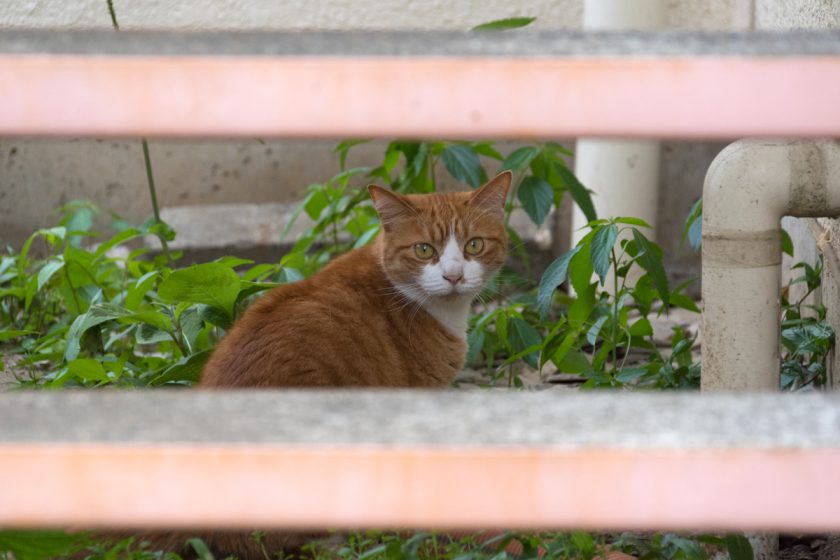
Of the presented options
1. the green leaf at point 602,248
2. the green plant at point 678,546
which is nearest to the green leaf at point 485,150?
the green leaf at point 602,248

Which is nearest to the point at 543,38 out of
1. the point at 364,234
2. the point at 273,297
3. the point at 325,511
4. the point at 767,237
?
the point at 325,511

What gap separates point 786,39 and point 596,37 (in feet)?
0.53

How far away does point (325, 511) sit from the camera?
2.89 feet

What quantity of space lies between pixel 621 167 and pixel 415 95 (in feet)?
9.68

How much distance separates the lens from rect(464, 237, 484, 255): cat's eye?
9.16 ft

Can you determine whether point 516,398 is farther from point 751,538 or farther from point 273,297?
point 273,297

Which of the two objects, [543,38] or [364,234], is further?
[364,234]

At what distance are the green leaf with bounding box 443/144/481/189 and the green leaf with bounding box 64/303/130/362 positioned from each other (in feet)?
3.17

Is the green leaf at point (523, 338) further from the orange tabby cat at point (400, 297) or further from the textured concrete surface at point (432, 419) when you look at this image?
the textured concrete surface at point (432, 419)

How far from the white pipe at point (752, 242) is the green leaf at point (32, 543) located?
116cm

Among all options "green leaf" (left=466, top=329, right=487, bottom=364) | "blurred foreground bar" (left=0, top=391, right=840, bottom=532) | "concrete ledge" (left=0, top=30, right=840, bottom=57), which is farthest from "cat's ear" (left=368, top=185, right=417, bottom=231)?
"blurred foreground bar" (left=0, top=391, right=840, bottom=532)

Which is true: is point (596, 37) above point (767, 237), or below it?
above

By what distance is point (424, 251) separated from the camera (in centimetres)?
275

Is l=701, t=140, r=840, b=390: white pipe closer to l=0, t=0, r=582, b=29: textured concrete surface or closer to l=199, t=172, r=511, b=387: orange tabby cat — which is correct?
l=199, t=172, r=511, b=387: orange tabby cat
